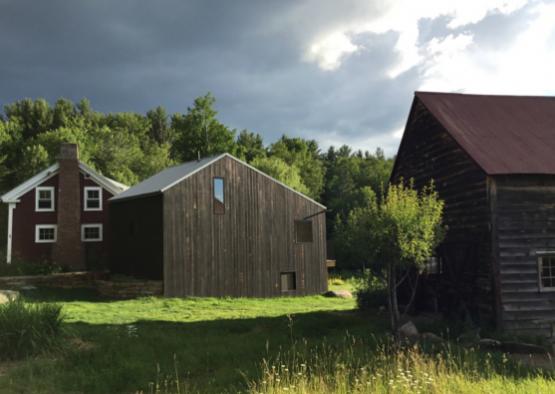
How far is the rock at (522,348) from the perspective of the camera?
40.5 feet

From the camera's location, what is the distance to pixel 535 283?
1438 centimetres

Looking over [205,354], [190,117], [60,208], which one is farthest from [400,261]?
[190,117]

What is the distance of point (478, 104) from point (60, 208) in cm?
2774

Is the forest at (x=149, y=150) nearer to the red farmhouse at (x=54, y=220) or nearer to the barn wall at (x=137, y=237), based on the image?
the red farmhouse at (x=54, y=220)

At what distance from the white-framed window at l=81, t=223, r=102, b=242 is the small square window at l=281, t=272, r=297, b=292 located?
49.5ft

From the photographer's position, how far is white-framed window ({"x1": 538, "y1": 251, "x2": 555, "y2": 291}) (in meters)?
14.5

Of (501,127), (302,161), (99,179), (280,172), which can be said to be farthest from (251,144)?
(501,127)

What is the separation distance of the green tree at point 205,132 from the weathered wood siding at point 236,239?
2848cm

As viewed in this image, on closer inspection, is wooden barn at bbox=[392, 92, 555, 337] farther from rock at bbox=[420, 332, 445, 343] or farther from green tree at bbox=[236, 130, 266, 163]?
green tree at bbox=[236, 130, 266, 163]

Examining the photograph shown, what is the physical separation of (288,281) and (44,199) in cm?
1891

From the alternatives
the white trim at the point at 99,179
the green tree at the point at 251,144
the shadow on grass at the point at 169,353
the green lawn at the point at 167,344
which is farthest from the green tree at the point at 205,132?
the shadow on grass at the point at 169,353

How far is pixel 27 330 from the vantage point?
11.3 meters

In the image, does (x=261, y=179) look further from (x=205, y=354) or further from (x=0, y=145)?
(x=0, y=145)

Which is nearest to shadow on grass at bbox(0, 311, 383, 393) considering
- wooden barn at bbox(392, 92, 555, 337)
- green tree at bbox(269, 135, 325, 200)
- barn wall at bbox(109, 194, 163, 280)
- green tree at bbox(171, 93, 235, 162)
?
wooden barn at bbox(392, 92, 555, 337)
